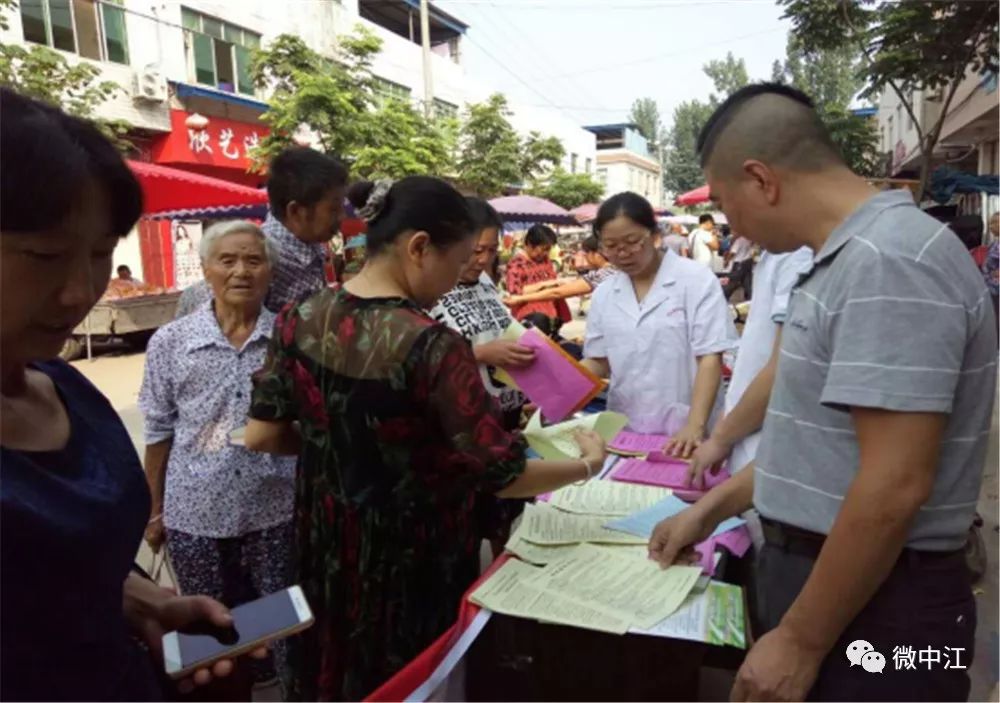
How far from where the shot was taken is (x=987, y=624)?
2.50 metres

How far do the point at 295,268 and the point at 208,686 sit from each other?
154cm

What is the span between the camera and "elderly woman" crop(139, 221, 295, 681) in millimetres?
2004

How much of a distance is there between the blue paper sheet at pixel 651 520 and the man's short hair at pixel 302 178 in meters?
1.44

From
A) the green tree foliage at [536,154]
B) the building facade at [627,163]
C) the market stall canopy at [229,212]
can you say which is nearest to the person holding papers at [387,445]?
the market stall canopy at [229,212]

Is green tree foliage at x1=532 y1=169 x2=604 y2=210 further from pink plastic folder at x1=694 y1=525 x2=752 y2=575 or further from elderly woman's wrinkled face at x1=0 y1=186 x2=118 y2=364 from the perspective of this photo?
elderly woman's wrinkled face at x1=0 y1=186 x2=118 y2=364

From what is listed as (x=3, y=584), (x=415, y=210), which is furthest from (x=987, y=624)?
(x=3, y=584)

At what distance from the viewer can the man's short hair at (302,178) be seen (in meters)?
2.32

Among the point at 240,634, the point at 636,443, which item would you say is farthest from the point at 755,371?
the point at 240,634

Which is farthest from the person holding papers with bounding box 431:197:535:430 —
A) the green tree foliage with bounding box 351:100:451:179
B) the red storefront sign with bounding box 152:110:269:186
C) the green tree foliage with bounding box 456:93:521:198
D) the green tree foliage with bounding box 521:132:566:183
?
the green tree foliage with bounding box 521:132:566:183

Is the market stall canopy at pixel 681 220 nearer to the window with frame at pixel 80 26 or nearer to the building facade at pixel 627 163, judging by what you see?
the building facade at pixel 627 163

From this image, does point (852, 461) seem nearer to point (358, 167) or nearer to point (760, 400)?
point (760, 400)

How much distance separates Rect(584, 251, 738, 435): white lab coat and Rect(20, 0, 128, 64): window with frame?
1086 cm

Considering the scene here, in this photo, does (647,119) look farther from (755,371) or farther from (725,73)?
(755,371)

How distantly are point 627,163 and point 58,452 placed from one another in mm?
42041
